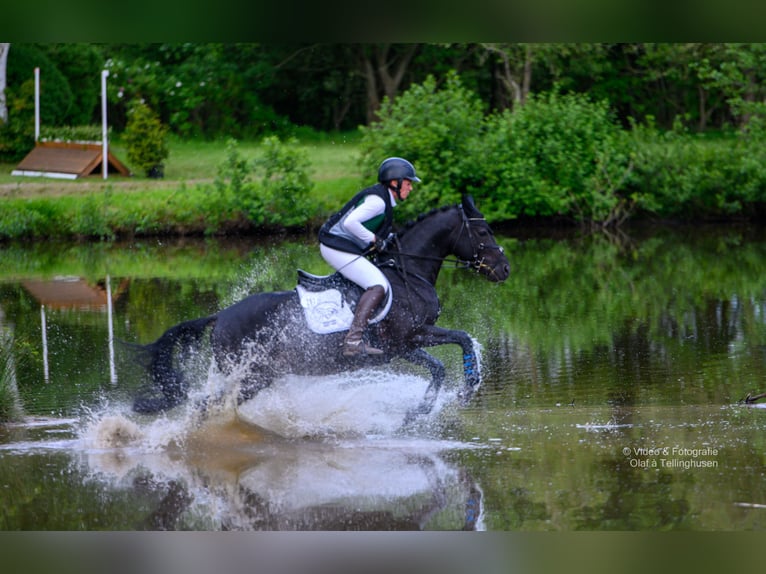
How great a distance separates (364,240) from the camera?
847 cm

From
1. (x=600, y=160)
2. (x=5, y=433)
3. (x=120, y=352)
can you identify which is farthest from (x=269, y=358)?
(x=600, y=160)

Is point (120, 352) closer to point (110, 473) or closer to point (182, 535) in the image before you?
point (110, 473)

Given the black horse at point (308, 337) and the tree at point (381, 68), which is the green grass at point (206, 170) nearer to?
the tree at point (381, 68)

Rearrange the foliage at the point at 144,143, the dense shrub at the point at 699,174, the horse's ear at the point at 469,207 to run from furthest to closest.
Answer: the foliage at the point at 144,143
the dense shrub at the point at 699,174
the horse's ear at the point at 469,207

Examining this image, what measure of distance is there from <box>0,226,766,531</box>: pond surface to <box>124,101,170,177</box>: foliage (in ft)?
34.8

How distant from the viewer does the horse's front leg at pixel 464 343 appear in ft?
28.3

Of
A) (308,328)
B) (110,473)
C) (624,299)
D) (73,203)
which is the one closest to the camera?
(110,473)

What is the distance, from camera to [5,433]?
341 inches

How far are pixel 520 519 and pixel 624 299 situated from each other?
9620 millimetres

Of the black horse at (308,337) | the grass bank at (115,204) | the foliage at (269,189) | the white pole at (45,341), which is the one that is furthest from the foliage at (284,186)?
the black horse at (308,337)

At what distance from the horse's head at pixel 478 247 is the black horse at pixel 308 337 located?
0.04 feet

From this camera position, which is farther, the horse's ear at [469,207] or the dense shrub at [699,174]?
the dense shrub at [699,174]

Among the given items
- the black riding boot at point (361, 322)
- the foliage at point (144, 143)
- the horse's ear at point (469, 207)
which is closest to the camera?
the black riding boot at point (361, 322)
